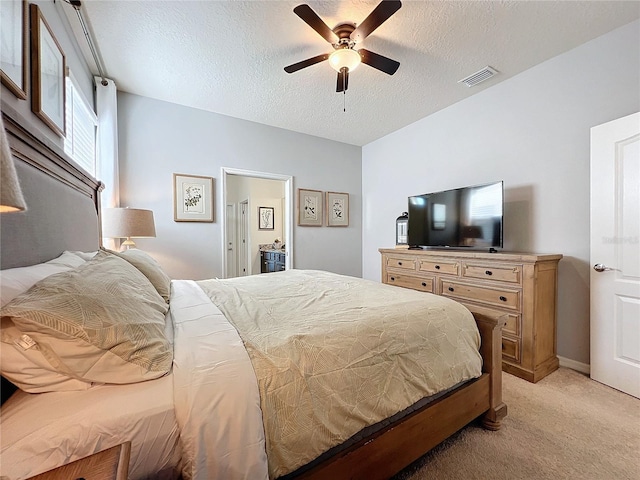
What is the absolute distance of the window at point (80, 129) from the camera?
204 cm

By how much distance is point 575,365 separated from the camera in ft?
7.30

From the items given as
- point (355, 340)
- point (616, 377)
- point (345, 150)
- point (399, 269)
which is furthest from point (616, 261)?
point (345, 150)

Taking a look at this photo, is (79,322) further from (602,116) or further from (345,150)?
(345,150)

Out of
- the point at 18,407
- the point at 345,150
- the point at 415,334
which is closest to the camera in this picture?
the point at 18,407

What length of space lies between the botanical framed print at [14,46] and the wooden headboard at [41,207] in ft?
0.86

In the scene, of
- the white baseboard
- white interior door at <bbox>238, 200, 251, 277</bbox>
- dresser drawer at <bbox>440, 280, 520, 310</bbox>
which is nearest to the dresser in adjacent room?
white interior door at <bbox>238, 200, 251, 277</bbox>

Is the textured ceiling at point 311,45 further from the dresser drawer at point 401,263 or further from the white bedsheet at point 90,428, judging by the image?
the white bedsheet at point 90,428

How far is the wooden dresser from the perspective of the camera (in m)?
2.07

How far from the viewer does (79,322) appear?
0.69 metres

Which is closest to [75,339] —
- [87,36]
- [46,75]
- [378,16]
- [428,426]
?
[428,426]

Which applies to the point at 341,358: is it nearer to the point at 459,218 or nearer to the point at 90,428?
the point at 90,428

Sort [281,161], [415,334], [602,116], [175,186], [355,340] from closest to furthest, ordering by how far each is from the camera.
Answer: [355,340]
[415,334]
[602,116]
[175,186]
[281,161]

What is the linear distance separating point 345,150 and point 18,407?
4.59 meters

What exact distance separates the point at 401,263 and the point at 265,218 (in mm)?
3839
